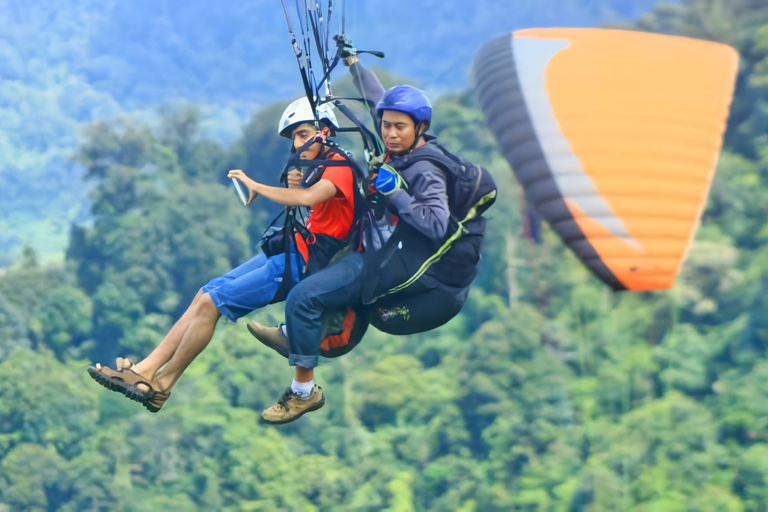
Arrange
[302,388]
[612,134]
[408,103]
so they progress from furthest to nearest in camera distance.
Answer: [612,134]
[302,388]
[408,103]

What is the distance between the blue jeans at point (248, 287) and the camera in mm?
3521

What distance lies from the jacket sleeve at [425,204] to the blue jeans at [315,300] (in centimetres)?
36

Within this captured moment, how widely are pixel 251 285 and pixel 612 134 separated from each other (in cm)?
855

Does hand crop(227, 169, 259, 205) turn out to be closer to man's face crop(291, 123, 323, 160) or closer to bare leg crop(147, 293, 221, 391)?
man's face crop(291, 123, 323, 160)

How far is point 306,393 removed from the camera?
364cm

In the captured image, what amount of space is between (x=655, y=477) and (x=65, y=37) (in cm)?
3839

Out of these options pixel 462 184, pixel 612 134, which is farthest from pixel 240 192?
pixel 612 134

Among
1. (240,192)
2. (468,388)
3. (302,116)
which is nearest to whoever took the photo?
(240,192)

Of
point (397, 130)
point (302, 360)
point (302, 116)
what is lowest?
point (302, 360)

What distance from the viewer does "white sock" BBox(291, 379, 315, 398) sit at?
11.9ft

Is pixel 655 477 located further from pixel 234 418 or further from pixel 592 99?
pixel 592 99

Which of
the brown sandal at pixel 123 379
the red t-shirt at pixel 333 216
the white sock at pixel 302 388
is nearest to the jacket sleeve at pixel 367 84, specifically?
the red t-shirt at pixel 333 216

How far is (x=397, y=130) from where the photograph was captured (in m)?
3.31

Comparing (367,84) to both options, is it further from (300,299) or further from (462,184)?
(300,299)
